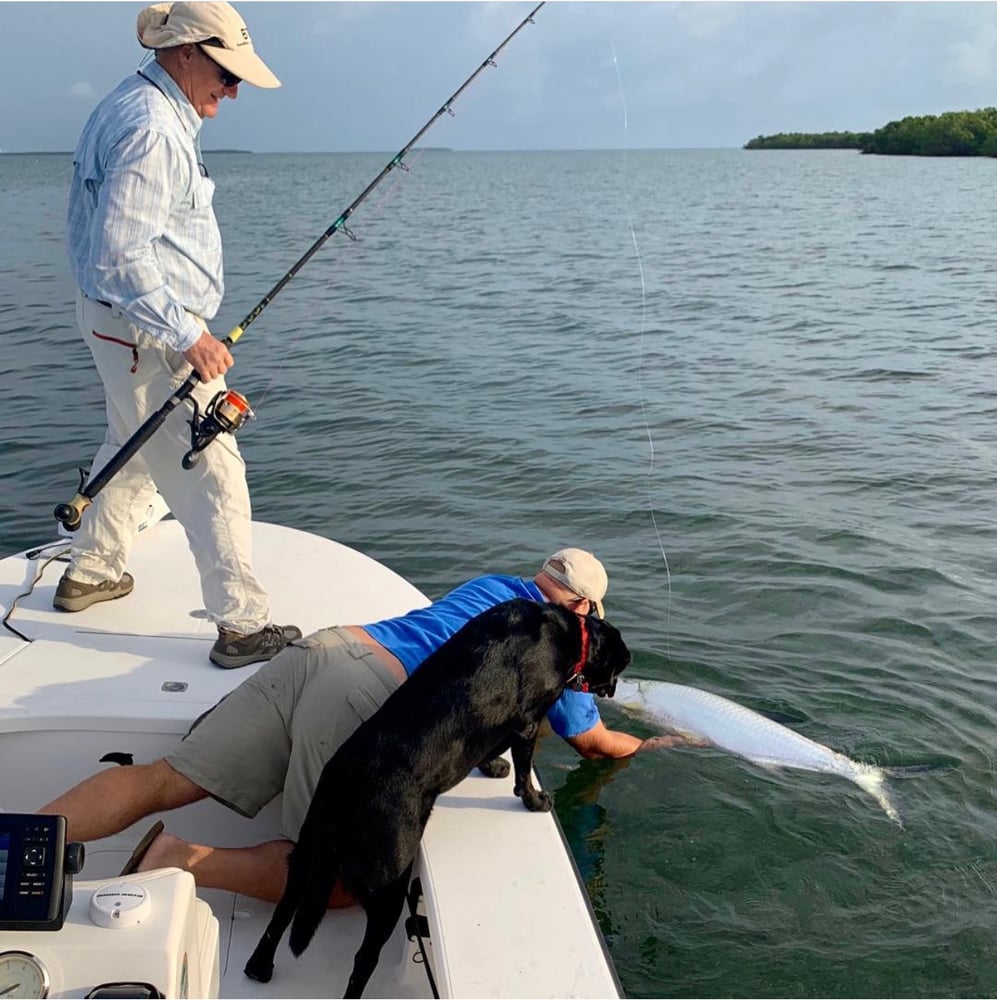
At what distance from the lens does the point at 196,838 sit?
3.88 metres

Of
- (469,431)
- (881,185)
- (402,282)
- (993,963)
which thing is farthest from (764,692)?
(881,185)

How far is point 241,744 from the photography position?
3.40 m

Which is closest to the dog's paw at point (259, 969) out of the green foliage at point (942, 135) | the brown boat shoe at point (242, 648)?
the brown boat shoe at point (242, 648)

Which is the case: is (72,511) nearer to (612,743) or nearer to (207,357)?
(207,357)

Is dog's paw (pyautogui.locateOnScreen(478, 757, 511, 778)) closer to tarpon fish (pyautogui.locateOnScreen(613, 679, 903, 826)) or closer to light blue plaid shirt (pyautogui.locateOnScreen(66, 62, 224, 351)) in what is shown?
light blue plaid shirt (pyautogui.locateOnScreen(66, 62, 224, 351))

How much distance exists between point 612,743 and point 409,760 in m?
1.78

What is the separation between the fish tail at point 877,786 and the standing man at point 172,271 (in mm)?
2767

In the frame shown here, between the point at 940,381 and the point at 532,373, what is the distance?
478 cm

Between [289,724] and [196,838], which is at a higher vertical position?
[289,724]

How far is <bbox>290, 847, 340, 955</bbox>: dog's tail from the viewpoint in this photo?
3061mm

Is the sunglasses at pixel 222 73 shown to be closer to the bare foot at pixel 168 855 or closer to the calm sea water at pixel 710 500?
the bare foot at pixel 168 855

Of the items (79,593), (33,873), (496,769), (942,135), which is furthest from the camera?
(942,135)

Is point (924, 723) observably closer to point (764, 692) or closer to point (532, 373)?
point (764, 692)

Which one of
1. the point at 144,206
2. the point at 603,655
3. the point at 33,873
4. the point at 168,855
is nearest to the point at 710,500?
the point at 603,655
